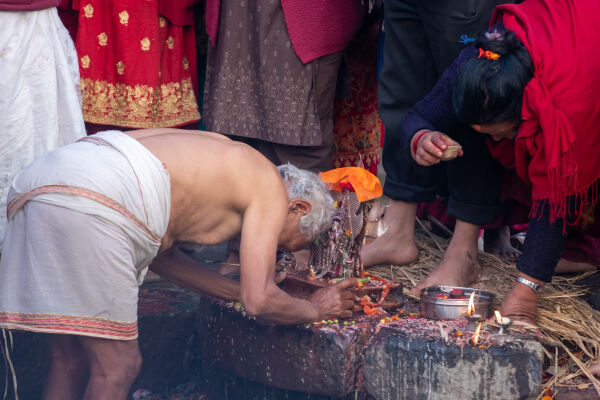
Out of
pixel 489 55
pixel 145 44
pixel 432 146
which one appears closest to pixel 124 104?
pixel 145 44

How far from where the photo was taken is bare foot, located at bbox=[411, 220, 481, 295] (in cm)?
388

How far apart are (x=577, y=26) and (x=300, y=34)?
1502 millimetres

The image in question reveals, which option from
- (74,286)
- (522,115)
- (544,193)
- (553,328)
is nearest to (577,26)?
(522,115)

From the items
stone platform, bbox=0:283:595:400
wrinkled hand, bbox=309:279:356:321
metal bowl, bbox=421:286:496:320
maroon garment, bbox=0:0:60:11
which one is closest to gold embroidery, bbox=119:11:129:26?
maroon garment, bbox=0:0:60:11

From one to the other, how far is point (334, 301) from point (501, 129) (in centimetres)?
109

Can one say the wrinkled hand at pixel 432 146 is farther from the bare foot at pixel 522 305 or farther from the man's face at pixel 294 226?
the bare foot at pixel 522 305

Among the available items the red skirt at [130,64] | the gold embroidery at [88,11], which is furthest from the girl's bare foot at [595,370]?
the gold embroidery at [88,11]

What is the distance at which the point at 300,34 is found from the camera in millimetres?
4137

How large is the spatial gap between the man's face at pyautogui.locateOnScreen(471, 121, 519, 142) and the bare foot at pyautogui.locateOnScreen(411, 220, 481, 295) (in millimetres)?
726

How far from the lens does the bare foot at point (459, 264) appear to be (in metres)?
3.88

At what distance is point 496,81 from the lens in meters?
3.15

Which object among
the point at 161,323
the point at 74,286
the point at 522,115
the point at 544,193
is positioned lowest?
the point at 161,323

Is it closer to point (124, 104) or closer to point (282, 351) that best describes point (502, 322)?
point (282, 351)

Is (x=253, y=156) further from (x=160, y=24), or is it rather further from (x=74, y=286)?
(x=160, y=24)
